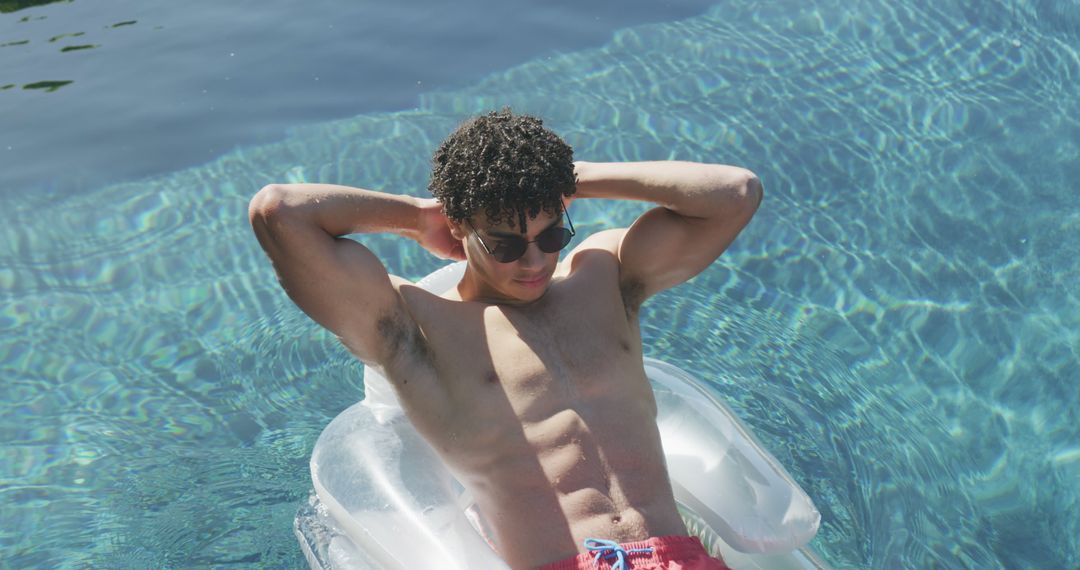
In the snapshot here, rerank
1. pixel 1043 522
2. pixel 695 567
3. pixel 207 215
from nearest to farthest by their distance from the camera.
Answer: pixel 695 567 < pixel 1043 522 < pixel 207 215

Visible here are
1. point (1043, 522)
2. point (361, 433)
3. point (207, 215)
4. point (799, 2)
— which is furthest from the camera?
point (799, 2)

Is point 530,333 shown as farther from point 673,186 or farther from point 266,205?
point 266,205

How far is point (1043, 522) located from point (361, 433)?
208 cm

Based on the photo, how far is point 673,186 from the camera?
289 cm

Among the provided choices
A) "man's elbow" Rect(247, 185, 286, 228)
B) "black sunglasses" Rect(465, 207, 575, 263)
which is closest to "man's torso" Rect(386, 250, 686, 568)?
"black sunglasses" Rect(465, 207, 575, 263)

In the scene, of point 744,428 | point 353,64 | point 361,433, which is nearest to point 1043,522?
point 744,428

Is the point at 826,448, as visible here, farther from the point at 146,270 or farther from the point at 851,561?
the point at 146,270

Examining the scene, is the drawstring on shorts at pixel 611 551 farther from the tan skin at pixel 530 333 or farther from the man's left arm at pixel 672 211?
the man's left arm at pixel 672 211

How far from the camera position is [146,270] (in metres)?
4.45

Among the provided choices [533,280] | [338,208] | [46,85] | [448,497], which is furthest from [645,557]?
[46,85]

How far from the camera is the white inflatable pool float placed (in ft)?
9.07

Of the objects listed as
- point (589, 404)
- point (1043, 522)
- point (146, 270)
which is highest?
point (589, 404)

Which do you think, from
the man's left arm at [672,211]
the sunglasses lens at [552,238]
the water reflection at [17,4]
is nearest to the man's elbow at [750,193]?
the man's left arm at [672,211]

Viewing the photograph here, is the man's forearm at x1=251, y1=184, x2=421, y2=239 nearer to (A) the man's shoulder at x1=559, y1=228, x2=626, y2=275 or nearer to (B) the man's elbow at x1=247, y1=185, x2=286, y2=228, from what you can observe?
(B) the man's elbow at x1=247, y1=185, x2=286, y2=228
